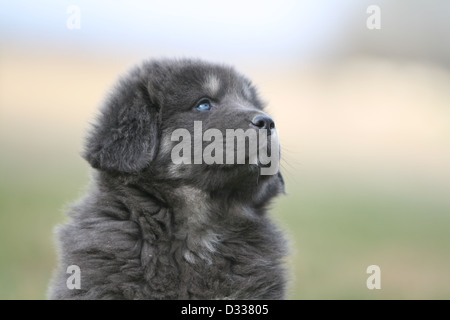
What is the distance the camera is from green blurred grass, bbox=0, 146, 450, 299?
8469mm

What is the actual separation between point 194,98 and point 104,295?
5.44 feet

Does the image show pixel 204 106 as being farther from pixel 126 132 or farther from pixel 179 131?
pixel 126 132

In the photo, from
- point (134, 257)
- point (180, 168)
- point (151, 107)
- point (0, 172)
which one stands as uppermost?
point (0, 172)

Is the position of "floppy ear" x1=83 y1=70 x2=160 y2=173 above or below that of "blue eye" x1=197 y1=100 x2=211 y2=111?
below

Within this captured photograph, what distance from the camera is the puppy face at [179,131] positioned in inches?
196

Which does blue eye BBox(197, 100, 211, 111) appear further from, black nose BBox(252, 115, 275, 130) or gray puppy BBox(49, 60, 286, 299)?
black nose BBox(252, 115, 275, 130)

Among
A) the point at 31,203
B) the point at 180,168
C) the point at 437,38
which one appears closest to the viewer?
the point at 180,168

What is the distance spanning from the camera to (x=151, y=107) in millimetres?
5281

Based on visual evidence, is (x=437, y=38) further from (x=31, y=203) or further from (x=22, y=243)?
(x=22, y=243)

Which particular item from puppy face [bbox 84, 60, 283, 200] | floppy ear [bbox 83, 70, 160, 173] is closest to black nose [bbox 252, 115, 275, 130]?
puppy face [bbox 84, 60, 283, 200]

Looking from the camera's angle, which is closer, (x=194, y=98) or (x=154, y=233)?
(x=154, y=233)

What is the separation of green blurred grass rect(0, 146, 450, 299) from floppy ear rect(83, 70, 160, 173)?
644 mm

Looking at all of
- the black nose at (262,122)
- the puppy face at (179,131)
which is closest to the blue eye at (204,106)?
the puppy face at (179,131)
